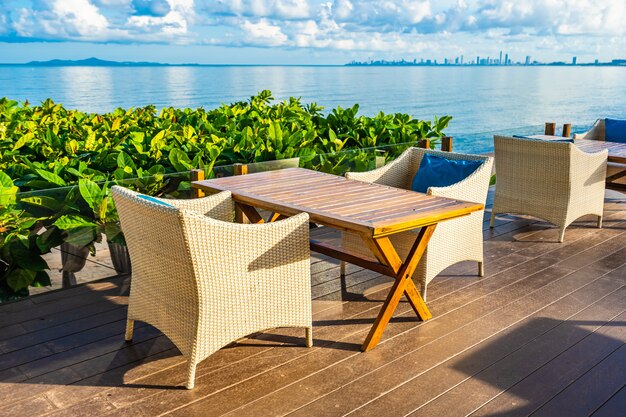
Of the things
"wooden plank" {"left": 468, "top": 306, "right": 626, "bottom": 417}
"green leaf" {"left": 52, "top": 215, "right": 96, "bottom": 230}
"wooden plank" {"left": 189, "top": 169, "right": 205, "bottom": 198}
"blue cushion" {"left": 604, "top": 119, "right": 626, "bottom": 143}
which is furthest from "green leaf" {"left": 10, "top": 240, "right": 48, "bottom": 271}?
"blue cushion" {"left": 604, "top": 119, "right": 626, "bottom": 143}

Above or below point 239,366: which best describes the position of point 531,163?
above

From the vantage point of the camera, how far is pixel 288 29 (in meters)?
59.9

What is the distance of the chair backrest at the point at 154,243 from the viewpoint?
9.10 ft

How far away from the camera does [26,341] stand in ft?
10.9

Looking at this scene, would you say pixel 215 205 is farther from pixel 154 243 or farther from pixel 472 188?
pixel 472 188

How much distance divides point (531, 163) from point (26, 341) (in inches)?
151

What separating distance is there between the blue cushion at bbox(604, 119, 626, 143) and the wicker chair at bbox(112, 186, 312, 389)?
5169mm

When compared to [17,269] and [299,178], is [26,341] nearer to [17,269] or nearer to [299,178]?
[17,269]

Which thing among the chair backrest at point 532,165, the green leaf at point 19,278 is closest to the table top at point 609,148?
the chair backrest at point 532,165

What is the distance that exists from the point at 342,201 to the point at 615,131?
4.75 metres

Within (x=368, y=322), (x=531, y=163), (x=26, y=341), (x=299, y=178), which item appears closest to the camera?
(x=26, y=341)

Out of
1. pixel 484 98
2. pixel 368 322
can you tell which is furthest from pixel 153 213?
pixel 484 98

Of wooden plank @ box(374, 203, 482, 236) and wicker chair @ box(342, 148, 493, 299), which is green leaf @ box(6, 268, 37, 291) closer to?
wicker chair @ box(342, 148, 493, 299)

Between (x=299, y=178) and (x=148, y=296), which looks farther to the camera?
(x=299, y=178)
